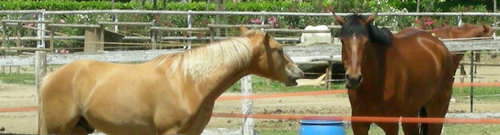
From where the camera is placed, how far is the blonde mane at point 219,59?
8070mm

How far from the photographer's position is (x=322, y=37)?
2116 centimetres

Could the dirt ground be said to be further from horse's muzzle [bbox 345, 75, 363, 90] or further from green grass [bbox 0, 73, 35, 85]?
horse's muzzle [bbox 345, 75, 363, 90]

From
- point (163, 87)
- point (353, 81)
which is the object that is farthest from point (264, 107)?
point (163, 87)

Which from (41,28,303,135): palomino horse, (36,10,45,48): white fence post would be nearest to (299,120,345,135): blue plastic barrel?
(41,28,303,135): palomino horse

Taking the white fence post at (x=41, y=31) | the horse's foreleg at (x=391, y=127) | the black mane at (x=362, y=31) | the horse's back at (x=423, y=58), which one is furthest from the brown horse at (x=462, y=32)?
the white fence post at (x=41, y=31)

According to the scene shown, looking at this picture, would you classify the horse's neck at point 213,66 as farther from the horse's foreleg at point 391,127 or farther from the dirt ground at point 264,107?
the dirt ground at point 264,107

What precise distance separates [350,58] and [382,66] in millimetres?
689

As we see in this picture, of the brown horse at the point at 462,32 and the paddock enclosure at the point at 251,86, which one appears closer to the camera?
the paddock enclosure at the point at 251,86

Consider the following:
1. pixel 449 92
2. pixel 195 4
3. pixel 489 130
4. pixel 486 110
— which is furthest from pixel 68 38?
pixel 195 4

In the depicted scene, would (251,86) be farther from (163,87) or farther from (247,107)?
(163,87)

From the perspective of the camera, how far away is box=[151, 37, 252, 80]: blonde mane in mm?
8070

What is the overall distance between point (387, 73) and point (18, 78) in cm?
1202

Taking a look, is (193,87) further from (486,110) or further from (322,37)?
(322,37)

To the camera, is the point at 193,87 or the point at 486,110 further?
the point at 486,110
